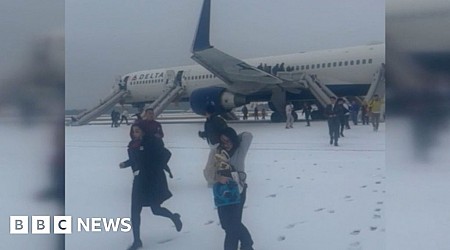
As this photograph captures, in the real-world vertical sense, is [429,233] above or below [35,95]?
below

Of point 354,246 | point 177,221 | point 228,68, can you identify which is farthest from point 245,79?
point 354,246

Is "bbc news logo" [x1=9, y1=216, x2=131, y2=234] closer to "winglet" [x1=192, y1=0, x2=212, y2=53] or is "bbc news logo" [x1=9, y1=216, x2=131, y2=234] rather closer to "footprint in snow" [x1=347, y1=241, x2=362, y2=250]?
"winglet" [x1=192, y1=0, x2=212, y2=53]

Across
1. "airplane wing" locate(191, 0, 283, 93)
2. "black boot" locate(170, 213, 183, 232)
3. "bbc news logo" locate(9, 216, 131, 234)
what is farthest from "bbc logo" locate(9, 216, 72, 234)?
"airplane wing" locate(191, 0, 283, 93)

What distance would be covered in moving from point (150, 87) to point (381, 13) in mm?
915

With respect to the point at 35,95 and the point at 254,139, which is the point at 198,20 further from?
the point at 35,95

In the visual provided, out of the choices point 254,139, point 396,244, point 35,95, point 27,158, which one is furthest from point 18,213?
point 396,244

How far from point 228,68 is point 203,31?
0.56ft

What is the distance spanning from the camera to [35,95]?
2.05 meters

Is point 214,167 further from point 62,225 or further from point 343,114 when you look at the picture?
point 62,225

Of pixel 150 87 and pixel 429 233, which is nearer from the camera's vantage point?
pixel 429 233

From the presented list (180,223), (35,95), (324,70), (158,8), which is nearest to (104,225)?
(180,223)

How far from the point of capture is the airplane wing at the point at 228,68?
2.07 m

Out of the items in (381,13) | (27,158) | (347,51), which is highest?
(381,13)

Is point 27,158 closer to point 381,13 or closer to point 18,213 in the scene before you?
point 18,213
